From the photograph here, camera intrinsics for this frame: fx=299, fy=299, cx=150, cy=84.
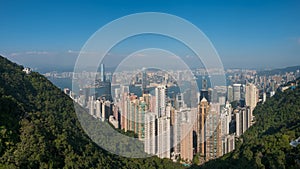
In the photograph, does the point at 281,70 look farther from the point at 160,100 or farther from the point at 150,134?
the point at 160,100

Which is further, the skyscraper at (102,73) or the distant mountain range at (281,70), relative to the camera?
the distant mountain range at (281,70)

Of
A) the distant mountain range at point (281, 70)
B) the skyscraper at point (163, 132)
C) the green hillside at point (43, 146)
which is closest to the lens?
the skyscraper at point (163, 132)

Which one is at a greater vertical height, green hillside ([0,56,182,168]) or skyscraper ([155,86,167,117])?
skyscraper ([155,86,167,117])

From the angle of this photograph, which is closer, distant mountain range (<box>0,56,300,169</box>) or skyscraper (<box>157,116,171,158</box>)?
skyscraper (<box>157,116,171,158</box>)

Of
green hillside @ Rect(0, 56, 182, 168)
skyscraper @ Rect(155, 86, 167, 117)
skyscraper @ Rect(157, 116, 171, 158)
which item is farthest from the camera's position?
green hillside @ Rect(0, 56, 182, 168)

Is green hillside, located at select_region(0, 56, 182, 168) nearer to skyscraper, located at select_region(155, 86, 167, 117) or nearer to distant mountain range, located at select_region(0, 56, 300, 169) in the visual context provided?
distant mountain range, located at select_region(0, 56, 300, 169)

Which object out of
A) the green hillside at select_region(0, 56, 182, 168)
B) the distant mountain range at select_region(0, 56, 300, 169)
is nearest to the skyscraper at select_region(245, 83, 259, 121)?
the distant mountain range at select_region(0, 56, 300, 169)

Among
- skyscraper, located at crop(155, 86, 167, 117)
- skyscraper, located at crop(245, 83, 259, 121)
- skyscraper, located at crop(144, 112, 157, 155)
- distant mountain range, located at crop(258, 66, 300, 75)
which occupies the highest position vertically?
distant mountain range, located at crop(258, 66, 300, 75)

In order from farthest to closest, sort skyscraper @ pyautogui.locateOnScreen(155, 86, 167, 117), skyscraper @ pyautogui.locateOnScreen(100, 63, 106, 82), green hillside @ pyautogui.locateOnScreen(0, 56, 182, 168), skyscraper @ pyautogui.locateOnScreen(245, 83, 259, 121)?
skyscraper @ pyautogui.locateOnScreen(245, 83, 259, 121)
green hillside @ pyautogui.locateOnScreen(0, 56, 182, 168)
skyscraper @ pyautogui.locateOnScreen(155, 86, 167, 117)
skyscraper @ pyautogui.locateOnScreen(100, 63, 106, 82)

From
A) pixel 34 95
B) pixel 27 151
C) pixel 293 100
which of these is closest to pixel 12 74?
pixel 34 95

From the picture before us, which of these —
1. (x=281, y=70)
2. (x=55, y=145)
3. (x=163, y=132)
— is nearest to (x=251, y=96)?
(x=281, y=70)

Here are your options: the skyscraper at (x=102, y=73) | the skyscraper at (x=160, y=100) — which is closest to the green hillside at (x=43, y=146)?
the skyscraper at (x=160, y=100)

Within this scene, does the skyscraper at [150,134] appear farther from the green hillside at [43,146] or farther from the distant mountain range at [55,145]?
the green hillside at [43,146]
